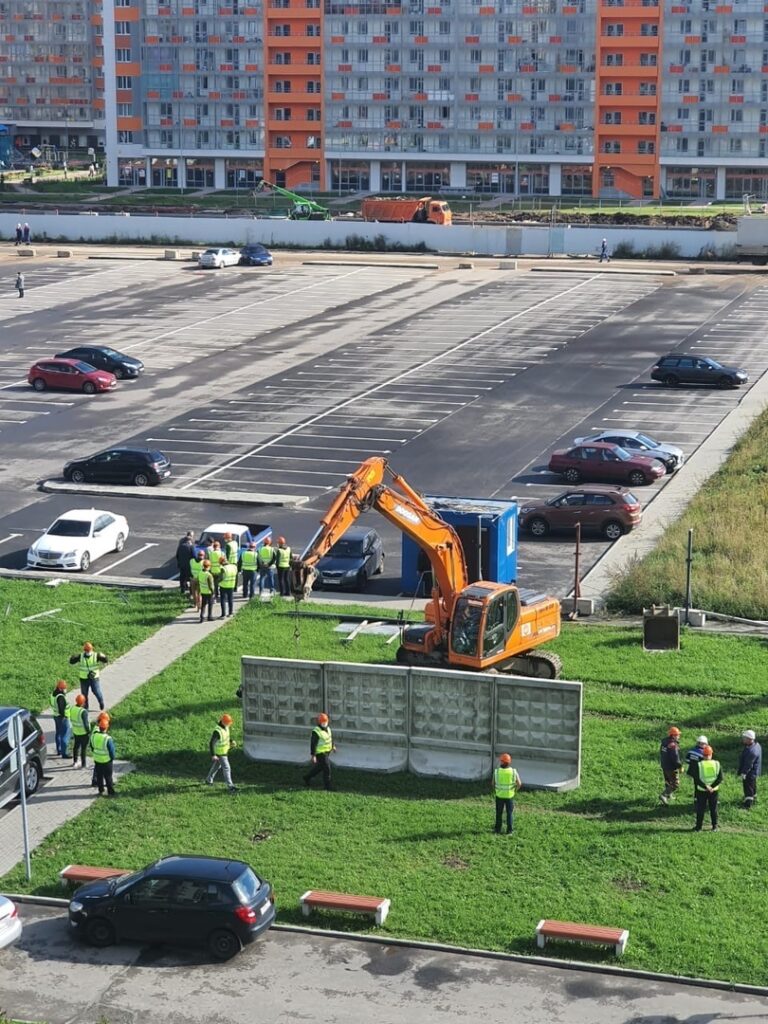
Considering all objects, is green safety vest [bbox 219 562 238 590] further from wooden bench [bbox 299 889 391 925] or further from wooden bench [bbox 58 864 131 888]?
wooden bench [bbox 299 889 391 925]

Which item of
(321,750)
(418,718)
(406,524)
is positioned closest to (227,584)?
(406,524)

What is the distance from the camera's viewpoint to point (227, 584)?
1506 inches

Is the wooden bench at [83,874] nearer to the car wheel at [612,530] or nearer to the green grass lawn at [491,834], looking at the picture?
the green grass lawn at [491,834]

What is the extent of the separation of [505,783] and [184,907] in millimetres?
5740

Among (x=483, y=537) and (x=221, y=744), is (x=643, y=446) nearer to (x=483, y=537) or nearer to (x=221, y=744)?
(x=483, y=537)

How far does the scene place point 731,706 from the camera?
32500 mm

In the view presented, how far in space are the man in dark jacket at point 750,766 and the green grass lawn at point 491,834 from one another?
234 mm

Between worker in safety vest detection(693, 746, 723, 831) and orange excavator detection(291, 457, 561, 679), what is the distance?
5.92 m

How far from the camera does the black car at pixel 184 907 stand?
933 inches

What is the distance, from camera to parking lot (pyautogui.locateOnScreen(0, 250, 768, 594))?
51562 millimetres

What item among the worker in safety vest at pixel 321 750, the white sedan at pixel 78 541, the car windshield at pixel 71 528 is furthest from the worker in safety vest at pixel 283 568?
the worker in safety vest at pixel 321 750

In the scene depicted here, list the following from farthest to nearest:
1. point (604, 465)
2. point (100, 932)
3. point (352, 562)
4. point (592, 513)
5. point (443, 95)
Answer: point (443, 95) → point (604, 465) → point (592, 513) → point (352, 562) → point (100, 932)

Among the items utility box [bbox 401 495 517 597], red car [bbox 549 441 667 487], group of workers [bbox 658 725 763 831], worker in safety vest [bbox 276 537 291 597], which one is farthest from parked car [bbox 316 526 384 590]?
group of workers [bbox 658 725 763 831]

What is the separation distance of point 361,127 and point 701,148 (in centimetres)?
2863
